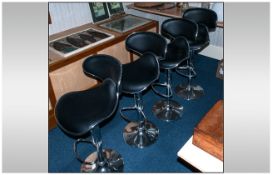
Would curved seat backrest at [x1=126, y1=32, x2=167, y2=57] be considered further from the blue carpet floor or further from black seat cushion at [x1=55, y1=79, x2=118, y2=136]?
the blue carpet floor

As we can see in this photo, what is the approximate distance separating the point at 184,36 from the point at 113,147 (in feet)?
4.70

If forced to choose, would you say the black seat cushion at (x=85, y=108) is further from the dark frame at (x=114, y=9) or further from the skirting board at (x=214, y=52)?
the skirting board at (x=214, y=52)

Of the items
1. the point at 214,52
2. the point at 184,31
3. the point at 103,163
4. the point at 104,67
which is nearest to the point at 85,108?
the point at 104,67

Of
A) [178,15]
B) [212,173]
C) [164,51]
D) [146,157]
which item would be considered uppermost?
[178,15]

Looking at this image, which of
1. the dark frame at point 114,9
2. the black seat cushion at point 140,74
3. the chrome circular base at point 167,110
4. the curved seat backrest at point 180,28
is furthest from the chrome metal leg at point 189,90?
the dark frame at point 114,9

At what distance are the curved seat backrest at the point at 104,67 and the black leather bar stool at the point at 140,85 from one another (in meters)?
0.21

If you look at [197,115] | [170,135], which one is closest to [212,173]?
[170,135]

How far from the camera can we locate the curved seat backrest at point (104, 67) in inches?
67.2

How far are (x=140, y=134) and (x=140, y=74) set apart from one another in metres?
0.75

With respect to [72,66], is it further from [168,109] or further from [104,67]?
[168,109]

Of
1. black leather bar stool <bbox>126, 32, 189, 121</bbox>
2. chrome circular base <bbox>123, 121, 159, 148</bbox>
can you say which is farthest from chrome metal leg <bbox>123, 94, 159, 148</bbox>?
black leather bar stool <bbox>126, 32, 189, 121</bbox>

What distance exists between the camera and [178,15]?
3125 mm

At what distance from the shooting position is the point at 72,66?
260 centimetres

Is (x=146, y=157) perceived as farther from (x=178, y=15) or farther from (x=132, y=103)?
(x=178, y=15)
